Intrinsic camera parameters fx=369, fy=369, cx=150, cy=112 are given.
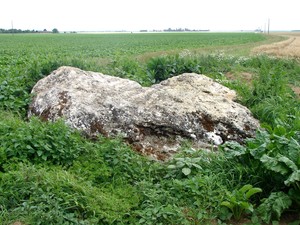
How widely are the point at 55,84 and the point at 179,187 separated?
3.76m

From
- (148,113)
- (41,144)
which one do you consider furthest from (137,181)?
(148,113)

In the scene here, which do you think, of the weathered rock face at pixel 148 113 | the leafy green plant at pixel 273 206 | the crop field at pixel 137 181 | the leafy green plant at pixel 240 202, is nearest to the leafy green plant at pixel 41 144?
the crop field at pixel 137 181

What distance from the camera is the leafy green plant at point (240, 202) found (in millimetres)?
3789

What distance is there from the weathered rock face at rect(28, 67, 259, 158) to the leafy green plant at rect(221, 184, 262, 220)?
5.63ft

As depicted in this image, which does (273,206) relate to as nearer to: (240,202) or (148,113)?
(240,202)

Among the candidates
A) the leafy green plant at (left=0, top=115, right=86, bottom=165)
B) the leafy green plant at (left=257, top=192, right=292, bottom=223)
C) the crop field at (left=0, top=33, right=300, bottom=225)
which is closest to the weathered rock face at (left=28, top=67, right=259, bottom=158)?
the crop field at (left=0, top=33, right=300, bottom=225)

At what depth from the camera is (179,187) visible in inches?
165

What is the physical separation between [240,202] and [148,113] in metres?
2.53

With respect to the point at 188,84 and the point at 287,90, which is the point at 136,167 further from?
the point at 287,90

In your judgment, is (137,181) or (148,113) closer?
(137,181)

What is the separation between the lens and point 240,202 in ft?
12.5

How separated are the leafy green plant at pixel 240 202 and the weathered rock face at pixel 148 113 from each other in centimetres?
171

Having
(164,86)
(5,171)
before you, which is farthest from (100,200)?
(164,86)

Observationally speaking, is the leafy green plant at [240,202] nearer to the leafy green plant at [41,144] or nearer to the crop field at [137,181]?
the crop field at [137,181]
